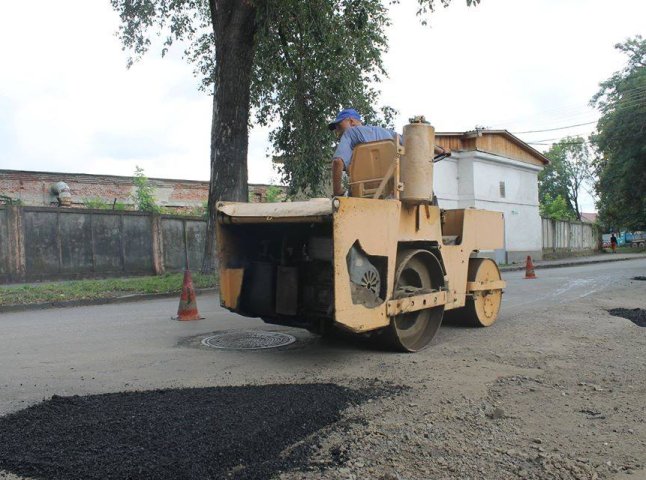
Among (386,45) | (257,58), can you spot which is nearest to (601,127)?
(386,45)

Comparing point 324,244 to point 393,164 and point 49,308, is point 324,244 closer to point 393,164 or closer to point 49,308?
point 393,164

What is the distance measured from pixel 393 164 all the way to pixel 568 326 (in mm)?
Result: 3564

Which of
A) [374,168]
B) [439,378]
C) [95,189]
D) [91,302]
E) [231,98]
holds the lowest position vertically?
[439,378]

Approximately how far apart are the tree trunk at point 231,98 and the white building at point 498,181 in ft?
42.2

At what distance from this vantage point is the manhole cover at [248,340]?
5897 millimetres

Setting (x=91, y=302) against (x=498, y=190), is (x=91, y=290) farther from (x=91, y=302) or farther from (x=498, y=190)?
(x=498, y=190)

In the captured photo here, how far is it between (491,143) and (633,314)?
19512mm

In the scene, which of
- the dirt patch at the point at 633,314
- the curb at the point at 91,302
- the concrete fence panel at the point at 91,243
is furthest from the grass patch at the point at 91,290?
the dirt patch at the point at 633,314

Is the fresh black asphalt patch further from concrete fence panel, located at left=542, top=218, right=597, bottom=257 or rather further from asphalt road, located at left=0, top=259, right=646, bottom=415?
concrete fence panel, located at left=542, top=218, right=597, bottom=257

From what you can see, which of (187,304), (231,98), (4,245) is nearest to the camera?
(187,304)

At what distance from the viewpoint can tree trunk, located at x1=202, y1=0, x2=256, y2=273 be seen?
12.0m

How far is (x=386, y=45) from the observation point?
48.1 ft

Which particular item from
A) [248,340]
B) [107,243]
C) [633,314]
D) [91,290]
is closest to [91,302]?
[91,290]

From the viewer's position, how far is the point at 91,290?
40.2 feet
